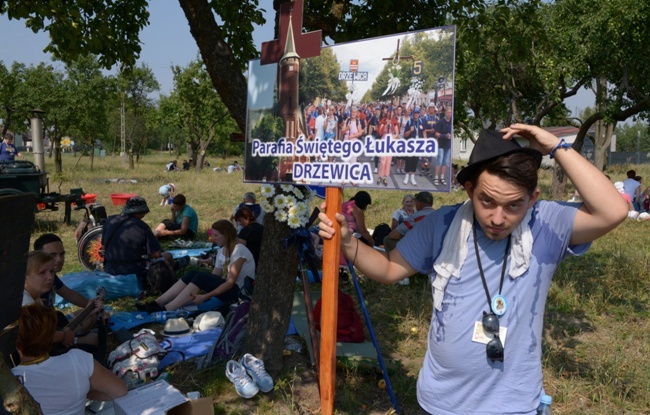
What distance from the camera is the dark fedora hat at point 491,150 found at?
1.87m

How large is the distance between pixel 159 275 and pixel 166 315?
0.80 meters

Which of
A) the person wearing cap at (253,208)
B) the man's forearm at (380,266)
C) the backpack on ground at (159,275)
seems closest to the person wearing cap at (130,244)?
the backpack on ground at (159,275)

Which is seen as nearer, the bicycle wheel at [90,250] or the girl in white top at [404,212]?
the bicycle wheel at [90,250]

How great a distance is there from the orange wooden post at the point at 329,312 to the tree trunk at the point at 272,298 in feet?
4.86

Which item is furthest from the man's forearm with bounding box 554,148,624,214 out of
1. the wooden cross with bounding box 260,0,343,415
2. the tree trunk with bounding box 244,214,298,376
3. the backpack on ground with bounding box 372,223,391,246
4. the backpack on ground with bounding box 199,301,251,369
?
the backpack on ground with bounding box 372,223,391,246

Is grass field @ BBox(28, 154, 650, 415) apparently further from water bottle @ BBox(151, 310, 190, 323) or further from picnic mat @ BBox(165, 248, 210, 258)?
picnic mat @ BBox(165, 248, 210, 258)

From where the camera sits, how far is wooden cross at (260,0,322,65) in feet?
9.38

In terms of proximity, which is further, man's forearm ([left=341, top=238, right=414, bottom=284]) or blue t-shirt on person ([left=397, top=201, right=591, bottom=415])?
man's forearm ([left=341, top=238, right=414, bottom=284])

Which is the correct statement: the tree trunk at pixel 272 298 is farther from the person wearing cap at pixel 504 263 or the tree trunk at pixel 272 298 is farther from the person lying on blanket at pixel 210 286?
the person wearing cap at pixel 504 263

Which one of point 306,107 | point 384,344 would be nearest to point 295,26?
point 306,107

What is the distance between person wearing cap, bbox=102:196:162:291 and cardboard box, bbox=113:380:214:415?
3578 mm

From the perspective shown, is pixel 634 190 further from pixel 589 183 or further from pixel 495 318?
pixel 495 318

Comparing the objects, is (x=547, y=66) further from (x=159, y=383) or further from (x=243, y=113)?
(x=159, y=383)

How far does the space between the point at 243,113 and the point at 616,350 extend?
154 inches
